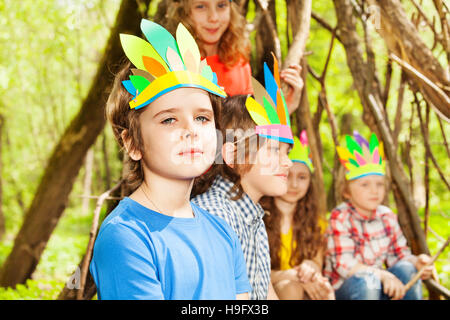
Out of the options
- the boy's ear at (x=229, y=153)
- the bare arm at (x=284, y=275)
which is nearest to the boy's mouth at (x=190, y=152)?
the boy's ear at (x=229, y=153)

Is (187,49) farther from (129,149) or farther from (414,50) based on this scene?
(414,50)

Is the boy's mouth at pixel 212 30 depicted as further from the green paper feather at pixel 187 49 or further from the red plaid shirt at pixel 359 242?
the red plaid shirt at pixel 359 242

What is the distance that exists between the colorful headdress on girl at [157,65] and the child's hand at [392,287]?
1541 millimetres

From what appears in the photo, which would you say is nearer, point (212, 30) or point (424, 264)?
point (212, 30)

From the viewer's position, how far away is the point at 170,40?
1.30 meters

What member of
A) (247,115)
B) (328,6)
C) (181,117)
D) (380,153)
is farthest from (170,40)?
(328,6)

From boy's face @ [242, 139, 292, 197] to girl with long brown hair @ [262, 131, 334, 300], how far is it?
0.46 meters

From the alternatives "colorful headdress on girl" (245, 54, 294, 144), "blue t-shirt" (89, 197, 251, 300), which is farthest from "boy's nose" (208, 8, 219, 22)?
"blue t-shirt" (89, 197, 251, 300)

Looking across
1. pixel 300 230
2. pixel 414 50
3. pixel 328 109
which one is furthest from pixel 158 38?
pixel 328 109

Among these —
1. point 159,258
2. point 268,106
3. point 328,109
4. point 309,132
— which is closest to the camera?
point 159,258

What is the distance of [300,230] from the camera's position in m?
2.38

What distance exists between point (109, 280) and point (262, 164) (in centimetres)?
87

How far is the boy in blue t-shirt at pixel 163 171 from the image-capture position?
1163mm

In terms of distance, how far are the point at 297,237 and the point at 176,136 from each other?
51.7 inches
